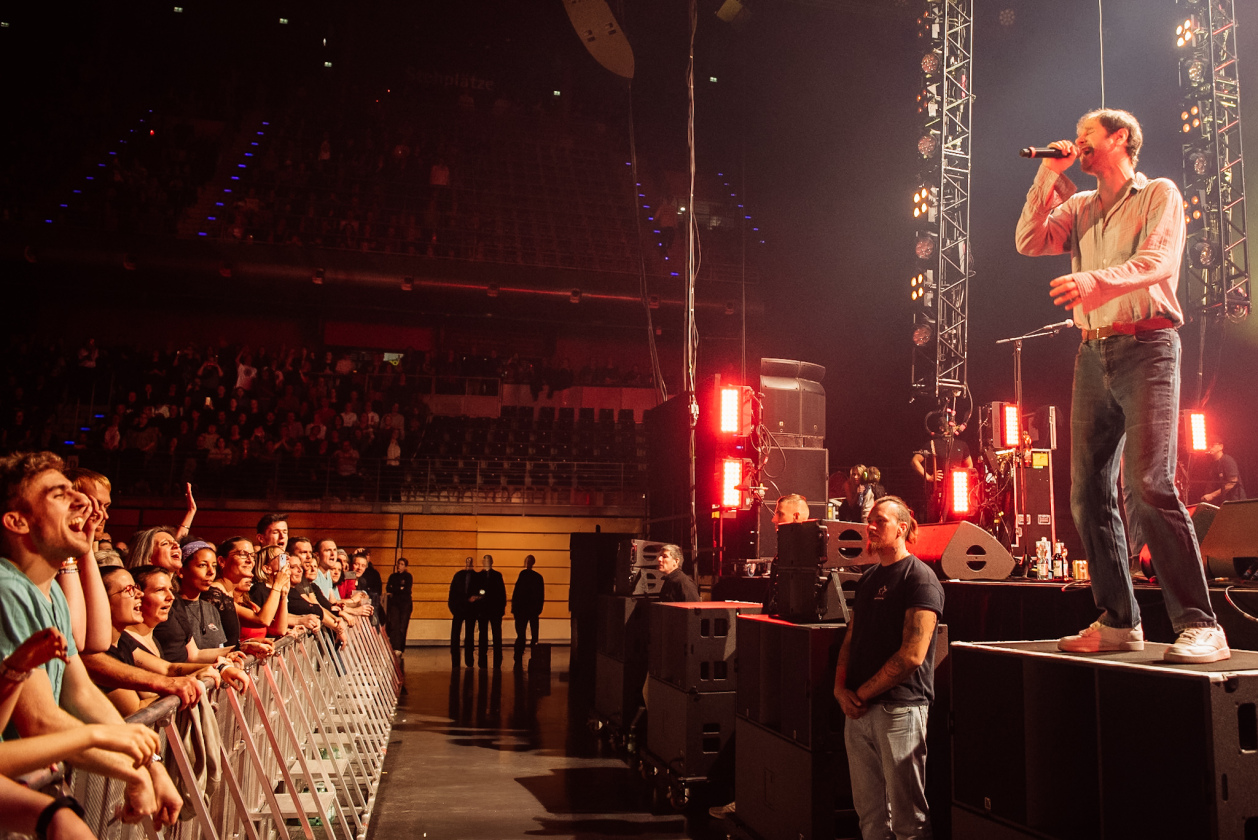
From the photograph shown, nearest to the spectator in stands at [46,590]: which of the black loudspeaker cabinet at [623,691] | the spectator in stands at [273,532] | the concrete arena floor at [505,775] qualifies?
the concrete arena floor at [505,775]

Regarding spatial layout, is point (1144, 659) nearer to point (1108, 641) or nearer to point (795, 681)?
→ point (1108, 641)

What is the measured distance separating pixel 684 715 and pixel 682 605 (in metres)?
0.70

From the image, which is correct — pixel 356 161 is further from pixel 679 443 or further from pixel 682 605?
pixel 682 605

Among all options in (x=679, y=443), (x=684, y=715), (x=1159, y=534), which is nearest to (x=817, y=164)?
(x=679, y=443)

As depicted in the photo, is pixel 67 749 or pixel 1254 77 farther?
pixel 1254 77

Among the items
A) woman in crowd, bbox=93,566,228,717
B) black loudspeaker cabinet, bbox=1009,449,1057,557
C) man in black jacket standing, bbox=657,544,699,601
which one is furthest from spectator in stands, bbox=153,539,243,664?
black loudspeaker cabinet, bbox=1009,449,1057,557

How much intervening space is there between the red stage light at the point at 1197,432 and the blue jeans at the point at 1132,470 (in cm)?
854

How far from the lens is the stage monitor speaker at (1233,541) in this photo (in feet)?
11.4

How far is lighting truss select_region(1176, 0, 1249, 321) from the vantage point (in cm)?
1006

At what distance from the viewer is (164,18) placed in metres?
19.4

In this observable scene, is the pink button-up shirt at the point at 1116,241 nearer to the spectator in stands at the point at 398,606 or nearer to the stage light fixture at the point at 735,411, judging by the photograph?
the stage light fixture at the point at 735,411

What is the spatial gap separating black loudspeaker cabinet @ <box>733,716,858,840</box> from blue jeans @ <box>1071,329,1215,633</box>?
5.25 ft

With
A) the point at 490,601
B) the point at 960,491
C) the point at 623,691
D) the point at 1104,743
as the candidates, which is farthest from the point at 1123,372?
the point at 490,601

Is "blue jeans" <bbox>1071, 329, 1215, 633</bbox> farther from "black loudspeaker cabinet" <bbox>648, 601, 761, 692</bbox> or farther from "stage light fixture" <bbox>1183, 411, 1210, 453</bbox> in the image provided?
"stage light fixture" <bbox>1183, 411, 1210, 453</bbox>
